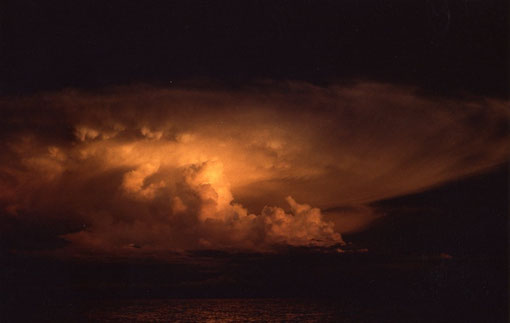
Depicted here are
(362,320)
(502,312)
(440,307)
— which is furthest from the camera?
(440,307)

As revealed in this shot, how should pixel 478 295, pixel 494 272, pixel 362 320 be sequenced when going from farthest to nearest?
pixel 478 295
pixel 362 320
pixel 494 272

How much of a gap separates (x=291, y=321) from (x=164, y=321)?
42.7ft

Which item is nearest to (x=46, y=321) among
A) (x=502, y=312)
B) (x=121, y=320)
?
(x=121, y=320)

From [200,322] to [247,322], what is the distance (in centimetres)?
492

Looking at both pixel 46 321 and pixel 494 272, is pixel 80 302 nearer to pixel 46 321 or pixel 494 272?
pixel 46 321

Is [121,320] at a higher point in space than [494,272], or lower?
lower

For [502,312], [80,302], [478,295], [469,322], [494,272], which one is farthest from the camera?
[80,302]

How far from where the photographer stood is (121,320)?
47.7m

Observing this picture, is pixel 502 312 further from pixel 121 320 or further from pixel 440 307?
pixel 121 320

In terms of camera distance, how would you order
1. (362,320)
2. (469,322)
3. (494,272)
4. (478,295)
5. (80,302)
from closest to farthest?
1. (494,272)
2. (469,322)
3. (362,320)
4. (478,295)
5. (80,302)

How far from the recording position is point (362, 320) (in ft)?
150

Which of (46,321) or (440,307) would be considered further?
(440,307)

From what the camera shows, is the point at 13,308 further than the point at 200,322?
Yes

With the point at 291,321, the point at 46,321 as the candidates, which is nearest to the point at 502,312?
the point at 291,321
